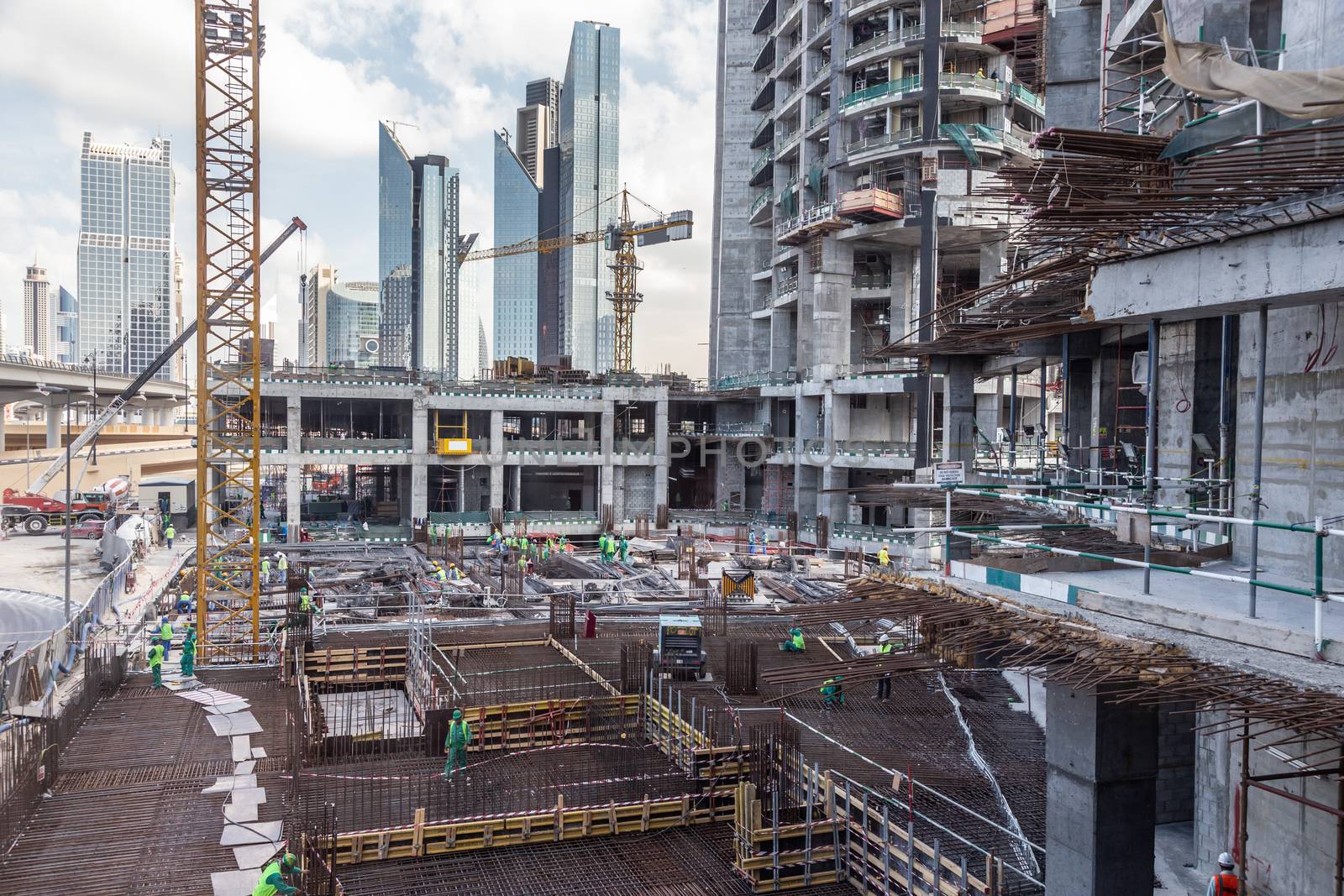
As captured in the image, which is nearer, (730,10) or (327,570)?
(327,570)

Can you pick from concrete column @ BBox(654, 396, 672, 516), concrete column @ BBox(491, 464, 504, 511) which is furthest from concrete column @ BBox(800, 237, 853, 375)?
concrete column @ BBox(491, 464, 504, 511)

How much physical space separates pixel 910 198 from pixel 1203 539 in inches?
1625

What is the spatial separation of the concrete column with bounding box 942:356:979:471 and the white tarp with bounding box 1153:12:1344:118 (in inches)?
601

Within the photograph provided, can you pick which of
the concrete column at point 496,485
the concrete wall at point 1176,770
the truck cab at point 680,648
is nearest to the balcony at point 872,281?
the concrete column at point 496,485

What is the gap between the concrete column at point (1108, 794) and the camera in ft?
35.0

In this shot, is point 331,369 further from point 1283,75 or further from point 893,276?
point 1283,75

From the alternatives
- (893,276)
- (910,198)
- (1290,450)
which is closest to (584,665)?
(1290,450)

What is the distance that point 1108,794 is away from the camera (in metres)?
10.7

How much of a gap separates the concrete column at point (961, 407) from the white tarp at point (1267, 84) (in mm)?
15261

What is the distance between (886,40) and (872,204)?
32.8 feet

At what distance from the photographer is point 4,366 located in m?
62.1

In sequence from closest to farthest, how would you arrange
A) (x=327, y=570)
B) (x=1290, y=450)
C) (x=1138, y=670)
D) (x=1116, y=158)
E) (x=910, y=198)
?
(x=1138, y=670) < (x=1116, y=158) < (x=1290, y=450) < (x=327, y=570) < (x=910, y=198)

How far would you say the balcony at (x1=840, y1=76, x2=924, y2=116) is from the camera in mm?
53750

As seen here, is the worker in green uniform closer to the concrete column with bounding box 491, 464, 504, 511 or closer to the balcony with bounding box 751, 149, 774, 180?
the concrete column with bounding box 491, 464, 504, 511
